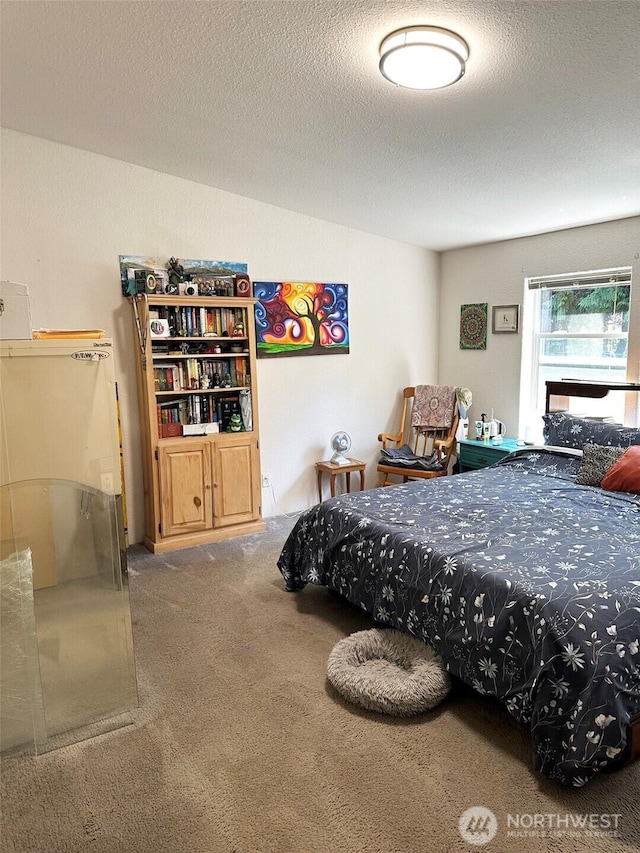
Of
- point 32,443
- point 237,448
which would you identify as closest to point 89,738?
point 32,443

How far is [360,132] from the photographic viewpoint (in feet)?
10.4

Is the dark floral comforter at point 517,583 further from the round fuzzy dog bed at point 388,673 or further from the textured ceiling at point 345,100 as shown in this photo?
the textured ceiling at point 345,100

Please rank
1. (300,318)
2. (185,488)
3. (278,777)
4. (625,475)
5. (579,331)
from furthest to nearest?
1. (300,318)
2. (579,331)
3. (185,488)
4. (625,475)
5. (278,777)

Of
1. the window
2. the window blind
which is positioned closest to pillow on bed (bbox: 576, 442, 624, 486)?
the window

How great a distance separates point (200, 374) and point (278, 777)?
287 centimetres

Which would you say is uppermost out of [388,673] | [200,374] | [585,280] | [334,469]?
[585,280]

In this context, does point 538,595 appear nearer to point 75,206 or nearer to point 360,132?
point 360,132

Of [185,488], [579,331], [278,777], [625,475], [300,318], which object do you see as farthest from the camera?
[300,318]

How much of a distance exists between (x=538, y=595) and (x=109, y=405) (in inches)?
70.0

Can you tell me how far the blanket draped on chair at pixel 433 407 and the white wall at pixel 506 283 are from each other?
0.35 metres

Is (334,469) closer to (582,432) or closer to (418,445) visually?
(418,445)

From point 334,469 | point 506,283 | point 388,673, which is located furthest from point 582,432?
point 388,673

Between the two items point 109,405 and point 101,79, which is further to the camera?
point 101,79

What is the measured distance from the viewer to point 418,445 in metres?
5.67
